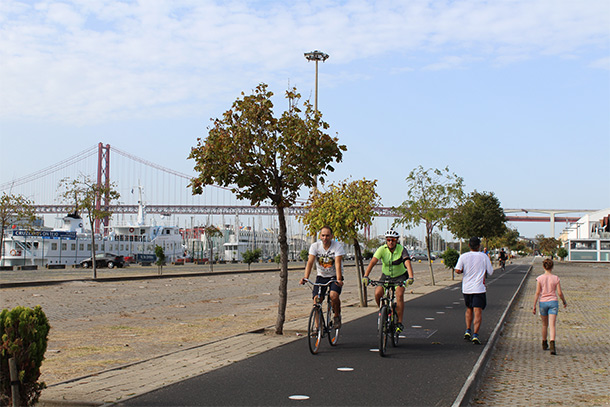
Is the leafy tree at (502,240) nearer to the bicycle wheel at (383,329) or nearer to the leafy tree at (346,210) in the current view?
the leafy tree at (346,210)

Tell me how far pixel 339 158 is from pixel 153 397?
5973mm

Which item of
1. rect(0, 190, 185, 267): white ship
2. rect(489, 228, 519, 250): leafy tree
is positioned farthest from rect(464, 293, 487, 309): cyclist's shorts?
rect(489, 228, 519, 250): leafy tree

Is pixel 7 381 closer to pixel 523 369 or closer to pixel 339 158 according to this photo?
pixel 523 369

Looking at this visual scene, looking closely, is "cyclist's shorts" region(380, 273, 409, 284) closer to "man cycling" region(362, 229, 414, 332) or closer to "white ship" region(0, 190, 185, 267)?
"man cycling" region(362, 229, 414, 332)

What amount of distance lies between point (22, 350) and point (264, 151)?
243 inches

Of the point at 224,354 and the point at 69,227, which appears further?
the point at 69,227

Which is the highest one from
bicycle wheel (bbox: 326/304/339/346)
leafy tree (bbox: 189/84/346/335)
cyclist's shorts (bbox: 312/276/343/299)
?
leafy tree (bbox: 189/84/346/335)

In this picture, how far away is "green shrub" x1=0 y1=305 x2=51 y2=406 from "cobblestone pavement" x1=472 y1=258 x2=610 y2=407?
4.10m

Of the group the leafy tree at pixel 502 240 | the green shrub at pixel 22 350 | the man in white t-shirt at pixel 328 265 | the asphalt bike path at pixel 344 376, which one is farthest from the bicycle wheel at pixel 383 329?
the leafy tree at pixel 502 240

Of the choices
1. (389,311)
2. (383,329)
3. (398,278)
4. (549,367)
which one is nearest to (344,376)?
(383,329)

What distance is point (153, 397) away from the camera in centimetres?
618

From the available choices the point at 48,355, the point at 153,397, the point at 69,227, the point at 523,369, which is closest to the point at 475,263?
the point at 523,369

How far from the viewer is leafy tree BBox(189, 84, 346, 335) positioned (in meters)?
10.8

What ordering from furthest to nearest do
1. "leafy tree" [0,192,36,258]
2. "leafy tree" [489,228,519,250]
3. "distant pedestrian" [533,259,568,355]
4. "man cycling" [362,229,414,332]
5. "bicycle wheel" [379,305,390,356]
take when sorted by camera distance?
1. "leafy tree" [489,228,519,250]
2. "leafy tree" [0,192,36,258]
3. "distant pedestrian" [533,259,568,355]
4. "man cycling" [362,229,414,332]
5. "bicycle wheel" [379,305,390,356]
